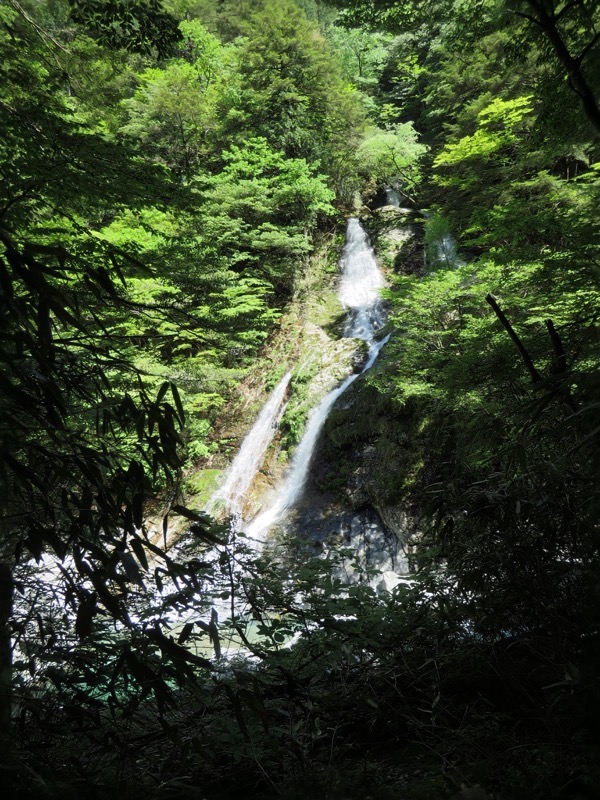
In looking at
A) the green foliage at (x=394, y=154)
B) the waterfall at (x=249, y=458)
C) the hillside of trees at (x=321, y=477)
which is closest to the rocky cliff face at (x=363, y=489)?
the hillside of trees at (x=321, y=477)

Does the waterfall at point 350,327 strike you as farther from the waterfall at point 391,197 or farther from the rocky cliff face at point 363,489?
the waterfall at point 391,197

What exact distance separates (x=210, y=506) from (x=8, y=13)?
918 cm

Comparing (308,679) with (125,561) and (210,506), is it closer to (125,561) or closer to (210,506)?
(125,561)

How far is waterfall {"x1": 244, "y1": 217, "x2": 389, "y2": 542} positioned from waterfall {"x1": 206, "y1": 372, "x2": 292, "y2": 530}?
3.46ft

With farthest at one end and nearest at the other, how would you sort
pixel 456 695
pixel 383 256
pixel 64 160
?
pixel 383 256, pixel 64 160, pixel 456 695

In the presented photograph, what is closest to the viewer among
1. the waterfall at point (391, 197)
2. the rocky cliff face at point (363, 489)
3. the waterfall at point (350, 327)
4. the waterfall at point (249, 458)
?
the rocky cliff face at point (363, 489)

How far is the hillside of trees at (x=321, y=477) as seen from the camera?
1340 mm

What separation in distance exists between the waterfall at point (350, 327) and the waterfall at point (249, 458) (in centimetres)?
106

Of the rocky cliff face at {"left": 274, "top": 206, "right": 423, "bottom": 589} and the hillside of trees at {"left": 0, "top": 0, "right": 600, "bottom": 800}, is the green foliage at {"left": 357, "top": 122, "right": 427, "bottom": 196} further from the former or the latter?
the rocky cliff face at {"left": 274, "top": 206, "right": 423, "bottom": 589}

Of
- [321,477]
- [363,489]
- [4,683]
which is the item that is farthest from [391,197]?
[4,683]

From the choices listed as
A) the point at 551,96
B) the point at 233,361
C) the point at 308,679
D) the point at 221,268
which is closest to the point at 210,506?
the point at 233,361

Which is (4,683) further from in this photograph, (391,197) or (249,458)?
(391,197)

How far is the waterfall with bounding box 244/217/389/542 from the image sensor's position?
10.1 metres

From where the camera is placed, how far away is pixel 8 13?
4.29m
